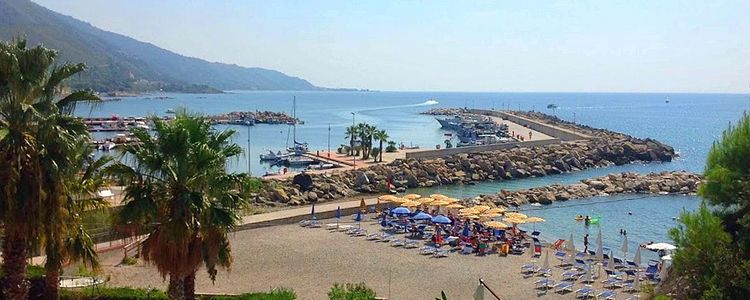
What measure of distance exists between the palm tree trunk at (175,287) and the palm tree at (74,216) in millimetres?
2212

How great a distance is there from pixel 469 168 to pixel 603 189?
1115cm

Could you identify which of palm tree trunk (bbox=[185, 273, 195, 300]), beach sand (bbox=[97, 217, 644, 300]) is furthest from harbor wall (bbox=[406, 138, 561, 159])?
palm tree trunk (bbox=[185, 273, 195, 300])

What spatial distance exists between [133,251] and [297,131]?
91355 mm

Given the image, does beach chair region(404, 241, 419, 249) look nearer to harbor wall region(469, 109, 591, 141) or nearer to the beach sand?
→ the beach sand

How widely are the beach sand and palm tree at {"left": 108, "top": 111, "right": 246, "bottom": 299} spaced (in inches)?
297

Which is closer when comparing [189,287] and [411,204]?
[189,287]

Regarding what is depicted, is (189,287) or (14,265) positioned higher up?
(14,265)

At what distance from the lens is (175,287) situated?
42.1 ft

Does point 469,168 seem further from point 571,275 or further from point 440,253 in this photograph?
point 571,275

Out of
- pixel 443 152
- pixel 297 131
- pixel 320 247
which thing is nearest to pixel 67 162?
pixel 320 247

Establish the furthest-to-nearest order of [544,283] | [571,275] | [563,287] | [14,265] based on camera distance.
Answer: [571,275], [544,283], [563,287], [14,265]

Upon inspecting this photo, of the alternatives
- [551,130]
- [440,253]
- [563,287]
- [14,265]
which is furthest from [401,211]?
[551,130]

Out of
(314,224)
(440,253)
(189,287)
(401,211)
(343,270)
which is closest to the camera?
(189,287)

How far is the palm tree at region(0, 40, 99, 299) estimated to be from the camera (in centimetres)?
1146
